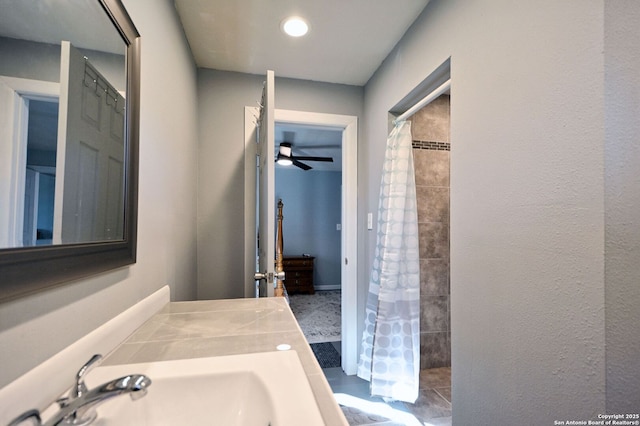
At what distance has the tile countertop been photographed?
2.12 ft

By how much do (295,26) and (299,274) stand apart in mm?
3974

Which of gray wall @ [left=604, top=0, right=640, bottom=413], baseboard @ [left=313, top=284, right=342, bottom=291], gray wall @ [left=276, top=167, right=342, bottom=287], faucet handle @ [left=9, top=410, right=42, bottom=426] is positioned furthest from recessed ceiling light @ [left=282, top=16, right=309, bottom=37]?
baseboard @ [left=313, top=284, right=342, bottom=291]

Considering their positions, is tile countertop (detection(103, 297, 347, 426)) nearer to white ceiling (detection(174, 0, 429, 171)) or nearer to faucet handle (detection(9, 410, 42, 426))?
faucet handle (detection(9, 410, 42, 426))

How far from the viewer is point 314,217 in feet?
17.5

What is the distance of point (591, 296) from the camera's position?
70cm

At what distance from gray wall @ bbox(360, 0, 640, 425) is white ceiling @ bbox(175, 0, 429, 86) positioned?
445 mm

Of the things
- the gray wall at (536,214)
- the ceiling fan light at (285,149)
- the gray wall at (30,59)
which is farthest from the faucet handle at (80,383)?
the ceiling fan light at (285,149)

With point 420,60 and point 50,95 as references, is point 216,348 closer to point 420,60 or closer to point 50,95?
point 50,95

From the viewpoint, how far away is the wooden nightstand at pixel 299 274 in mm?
4871

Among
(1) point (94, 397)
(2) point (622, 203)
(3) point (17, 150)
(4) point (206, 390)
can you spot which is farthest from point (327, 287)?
(3) point (17, 150)

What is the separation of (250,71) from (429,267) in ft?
6.82

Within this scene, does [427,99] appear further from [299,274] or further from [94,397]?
[299,274]

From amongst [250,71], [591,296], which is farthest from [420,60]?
[591,296]

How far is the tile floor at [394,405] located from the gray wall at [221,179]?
103cm
